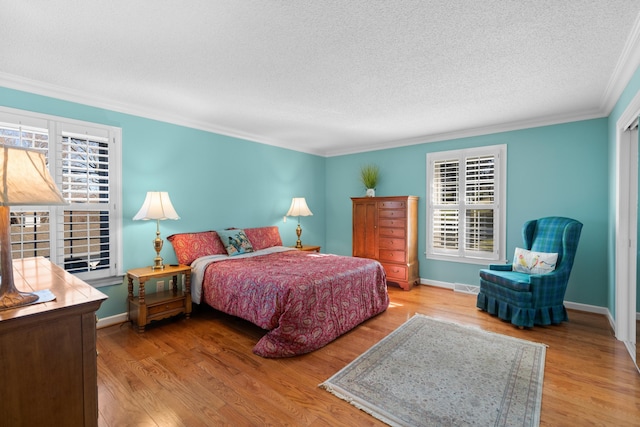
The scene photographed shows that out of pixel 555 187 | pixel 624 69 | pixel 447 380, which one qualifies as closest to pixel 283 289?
pixel 447 380

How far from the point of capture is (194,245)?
3.87 m

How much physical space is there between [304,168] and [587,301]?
15.3 ft

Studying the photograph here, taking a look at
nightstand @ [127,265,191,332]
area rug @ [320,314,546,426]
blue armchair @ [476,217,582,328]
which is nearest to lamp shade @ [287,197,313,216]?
nightstand @ [127,265,191,332]

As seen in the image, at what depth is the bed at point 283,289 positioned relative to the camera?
8.71 ft

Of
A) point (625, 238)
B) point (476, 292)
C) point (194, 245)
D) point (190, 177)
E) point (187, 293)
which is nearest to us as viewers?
point (625, 238)

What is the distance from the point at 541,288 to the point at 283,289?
2773 mm

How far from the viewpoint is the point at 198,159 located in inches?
164

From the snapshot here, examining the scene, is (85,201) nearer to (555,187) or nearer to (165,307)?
(165,307)

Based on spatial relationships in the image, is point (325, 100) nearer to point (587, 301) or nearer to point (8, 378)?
point (8, 378)

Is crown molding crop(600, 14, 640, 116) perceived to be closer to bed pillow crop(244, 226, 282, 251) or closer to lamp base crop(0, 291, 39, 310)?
lamp base crop(0, 291, 39, 310)

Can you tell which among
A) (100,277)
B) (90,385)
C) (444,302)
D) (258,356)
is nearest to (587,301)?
(444,302)

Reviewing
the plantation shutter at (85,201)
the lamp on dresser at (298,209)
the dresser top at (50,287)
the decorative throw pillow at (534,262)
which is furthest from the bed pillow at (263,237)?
the decorative throw pillow at (534,262)

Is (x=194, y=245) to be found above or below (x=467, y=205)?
below

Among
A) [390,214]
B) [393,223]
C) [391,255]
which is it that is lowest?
[391,255]
